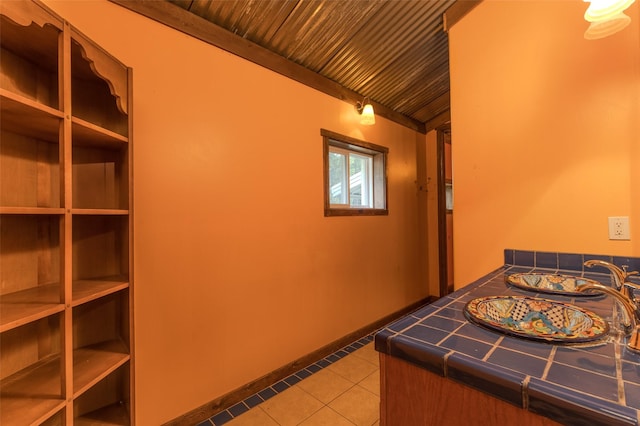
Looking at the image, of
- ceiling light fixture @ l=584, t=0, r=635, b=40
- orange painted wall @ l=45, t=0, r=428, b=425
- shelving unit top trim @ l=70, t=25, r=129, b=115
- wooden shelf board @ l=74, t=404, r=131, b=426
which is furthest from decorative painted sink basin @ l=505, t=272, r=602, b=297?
shelving unit top trim @ l=70, t=25, r=129, b=115

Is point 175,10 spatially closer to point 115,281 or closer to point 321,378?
point 115,281

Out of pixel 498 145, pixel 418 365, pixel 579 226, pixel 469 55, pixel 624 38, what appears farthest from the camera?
pixel 469 55

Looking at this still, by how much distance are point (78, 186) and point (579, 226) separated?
249cm

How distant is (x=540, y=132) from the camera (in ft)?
5.10

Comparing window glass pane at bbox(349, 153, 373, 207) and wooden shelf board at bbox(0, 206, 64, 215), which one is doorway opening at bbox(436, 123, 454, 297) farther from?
wooden shelf board at bbox(0, 206, 64, 215)

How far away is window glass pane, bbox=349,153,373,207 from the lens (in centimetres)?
286

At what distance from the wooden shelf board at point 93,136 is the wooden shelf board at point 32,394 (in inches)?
35.1

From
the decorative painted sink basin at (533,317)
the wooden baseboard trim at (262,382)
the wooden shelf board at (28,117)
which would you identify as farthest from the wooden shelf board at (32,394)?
the decorative painted sink basin at (533,317)

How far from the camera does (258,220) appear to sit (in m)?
1.89

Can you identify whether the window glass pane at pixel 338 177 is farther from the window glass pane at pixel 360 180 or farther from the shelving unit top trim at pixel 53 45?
the shelving unit top trim at pixel 53 45

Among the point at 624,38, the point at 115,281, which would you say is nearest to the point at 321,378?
the point at 115,281

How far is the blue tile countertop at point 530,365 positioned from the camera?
475 mm

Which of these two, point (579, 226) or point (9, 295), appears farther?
point (579, 226)

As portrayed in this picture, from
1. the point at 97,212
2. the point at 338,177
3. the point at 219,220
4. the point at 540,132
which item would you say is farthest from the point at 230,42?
the point at 540,132
